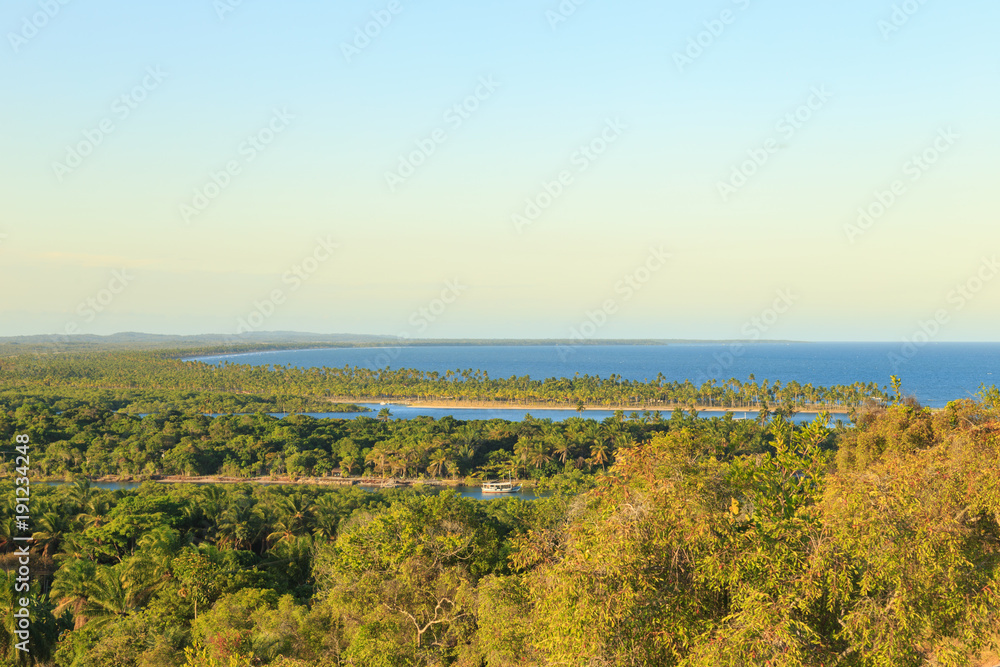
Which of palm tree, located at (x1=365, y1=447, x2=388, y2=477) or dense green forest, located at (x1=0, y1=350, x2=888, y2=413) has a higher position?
dense green forest, located at (x1=0, y1=350, x2=888, y2=413)

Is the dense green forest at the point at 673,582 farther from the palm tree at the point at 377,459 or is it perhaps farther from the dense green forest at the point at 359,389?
the dense green forest at the point at 359,389

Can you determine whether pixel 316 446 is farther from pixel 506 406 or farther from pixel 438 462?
pixel 506 406

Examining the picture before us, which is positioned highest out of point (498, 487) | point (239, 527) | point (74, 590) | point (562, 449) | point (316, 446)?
point (74, 590)

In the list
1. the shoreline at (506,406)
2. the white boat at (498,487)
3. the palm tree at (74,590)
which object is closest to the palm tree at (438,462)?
the white boat at (498,487)

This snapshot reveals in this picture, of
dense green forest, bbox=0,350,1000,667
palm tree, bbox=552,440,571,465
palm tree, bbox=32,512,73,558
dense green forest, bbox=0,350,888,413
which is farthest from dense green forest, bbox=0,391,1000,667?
dense green forest, bbox=0,350,888,413

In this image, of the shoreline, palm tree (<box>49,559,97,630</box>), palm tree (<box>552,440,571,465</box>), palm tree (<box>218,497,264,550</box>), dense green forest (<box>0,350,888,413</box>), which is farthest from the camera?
the shoreline

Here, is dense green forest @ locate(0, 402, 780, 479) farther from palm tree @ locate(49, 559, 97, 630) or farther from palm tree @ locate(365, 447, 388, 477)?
palm tree @ locate(49, 559, 97, 630)

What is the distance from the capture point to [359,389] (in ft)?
463

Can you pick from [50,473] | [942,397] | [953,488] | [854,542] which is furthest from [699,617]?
[942,397]

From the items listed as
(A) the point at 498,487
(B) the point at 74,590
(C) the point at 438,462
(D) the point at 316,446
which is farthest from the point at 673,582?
(D) the point at 316,446

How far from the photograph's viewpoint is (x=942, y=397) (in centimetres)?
12731

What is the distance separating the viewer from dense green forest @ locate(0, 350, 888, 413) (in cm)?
11194

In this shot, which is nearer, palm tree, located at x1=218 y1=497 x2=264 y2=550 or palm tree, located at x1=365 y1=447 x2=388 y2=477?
palm tree, located at x1=218 y1=497 x2=264 y2=550

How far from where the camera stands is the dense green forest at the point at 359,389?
112m
